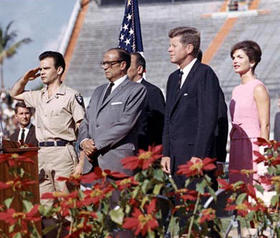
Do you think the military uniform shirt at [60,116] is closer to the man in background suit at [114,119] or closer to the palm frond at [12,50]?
the man in background suit at [114,119]

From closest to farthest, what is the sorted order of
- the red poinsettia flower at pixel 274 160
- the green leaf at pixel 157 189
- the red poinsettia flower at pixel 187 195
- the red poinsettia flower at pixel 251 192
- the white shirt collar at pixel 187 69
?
1. the green leaf at pixel 157 189
2. the red poinsettia flower at pixel 187 195
3. the red poinsettia flower at pixel 251 192
4. the red poinsettia flower at pixel 274 160
5. the white shirt collar at pixel 187 69

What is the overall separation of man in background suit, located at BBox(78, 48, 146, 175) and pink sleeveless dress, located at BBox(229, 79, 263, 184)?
35.0 inches

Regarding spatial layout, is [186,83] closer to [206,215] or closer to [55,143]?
[55,143]

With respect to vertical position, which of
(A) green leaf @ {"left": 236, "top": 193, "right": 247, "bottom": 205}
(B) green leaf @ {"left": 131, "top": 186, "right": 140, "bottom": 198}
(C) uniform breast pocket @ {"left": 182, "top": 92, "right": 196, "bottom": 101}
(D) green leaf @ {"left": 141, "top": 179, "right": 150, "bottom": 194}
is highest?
(C) uniform breast pocket @ {"left": 182, "top": 92, "right": 196, "bottom": 101}

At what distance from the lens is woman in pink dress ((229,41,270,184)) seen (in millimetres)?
6621

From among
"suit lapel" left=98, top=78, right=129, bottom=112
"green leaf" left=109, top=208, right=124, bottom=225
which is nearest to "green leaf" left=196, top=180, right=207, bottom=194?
"green leaf" left=109, top=208, right=124, bottom=225

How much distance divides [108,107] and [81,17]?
29.6m

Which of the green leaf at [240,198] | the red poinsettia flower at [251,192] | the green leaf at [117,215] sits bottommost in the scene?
the green leaf at [117,215]

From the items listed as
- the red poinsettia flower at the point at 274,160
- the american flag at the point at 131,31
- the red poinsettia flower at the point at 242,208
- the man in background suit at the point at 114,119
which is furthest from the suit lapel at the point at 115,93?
the american flag at the point at 131,31

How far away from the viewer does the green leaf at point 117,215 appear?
171 inches

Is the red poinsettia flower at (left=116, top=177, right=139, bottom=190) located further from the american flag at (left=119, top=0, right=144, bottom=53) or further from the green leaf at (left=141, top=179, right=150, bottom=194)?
the american flag at (left=119, top=0, right=144, bottom=53)

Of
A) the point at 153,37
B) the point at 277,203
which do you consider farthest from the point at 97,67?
the point at 277,203

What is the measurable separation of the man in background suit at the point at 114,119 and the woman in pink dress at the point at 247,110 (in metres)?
0.89

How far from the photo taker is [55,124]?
23.1 feet
